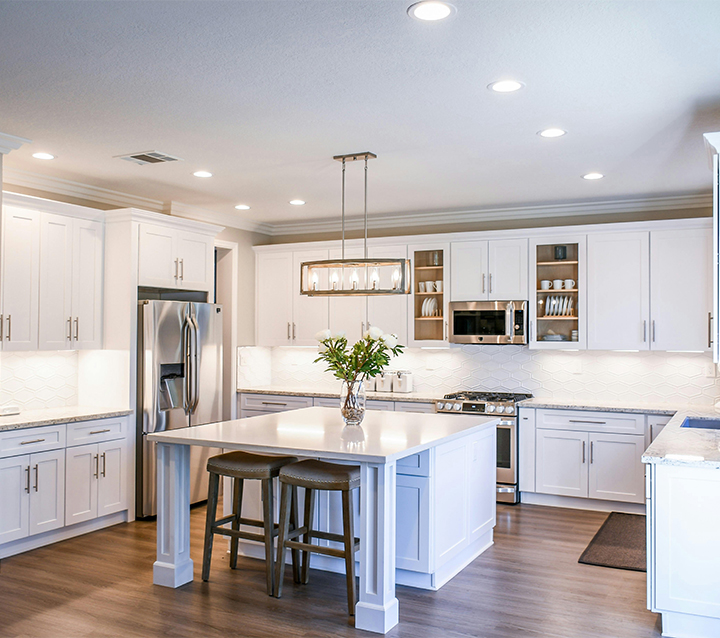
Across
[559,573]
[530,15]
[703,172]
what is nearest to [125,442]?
[559,573]

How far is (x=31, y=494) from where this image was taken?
460cm

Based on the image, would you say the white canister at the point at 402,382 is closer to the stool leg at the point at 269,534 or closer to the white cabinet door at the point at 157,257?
the white cabinet door at the point at 157,257

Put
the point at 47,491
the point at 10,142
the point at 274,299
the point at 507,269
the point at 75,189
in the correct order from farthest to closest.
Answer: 1. the point at 274,299
2. the point at 507,269
3. the point at 75,189
4. the point at 47,491
5. the point at 10,142

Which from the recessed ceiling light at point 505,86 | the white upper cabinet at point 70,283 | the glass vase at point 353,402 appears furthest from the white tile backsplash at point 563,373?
the recessed ceiling light at point 505,86

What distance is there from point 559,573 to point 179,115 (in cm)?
345

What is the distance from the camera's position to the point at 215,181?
5.43m

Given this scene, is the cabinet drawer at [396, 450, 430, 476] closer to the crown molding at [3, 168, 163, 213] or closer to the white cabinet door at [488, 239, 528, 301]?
the white cabinet door at [488, 239, 528, 301]

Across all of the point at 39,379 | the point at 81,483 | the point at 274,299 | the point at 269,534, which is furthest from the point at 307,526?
the point at 274,299

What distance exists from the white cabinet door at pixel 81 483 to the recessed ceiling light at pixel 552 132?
378cm

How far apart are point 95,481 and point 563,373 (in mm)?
4117

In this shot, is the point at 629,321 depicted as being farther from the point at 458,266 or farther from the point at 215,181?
the point at 215,181

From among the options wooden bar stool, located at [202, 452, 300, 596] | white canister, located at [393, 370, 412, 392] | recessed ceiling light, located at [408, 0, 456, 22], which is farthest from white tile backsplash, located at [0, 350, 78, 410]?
recessed ceiling light, located at [408, 0, 456, 22]

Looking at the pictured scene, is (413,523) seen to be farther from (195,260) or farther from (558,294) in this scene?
(195,260)

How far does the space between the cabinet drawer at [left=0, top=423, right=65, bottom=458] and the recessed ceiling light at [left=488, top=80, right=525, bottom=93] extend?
362cm
